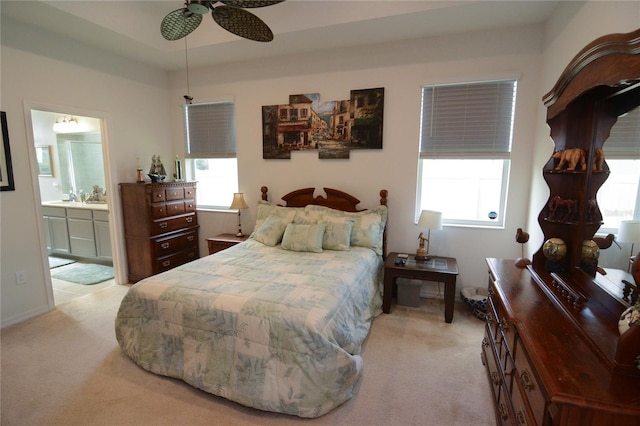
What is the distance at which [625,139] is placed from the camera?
53.0 inches

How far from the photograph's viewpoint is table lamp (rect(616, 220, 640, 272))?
1228 mm

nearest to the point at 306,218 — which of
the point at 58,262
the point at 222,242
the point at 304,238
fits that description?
the point at 304,238

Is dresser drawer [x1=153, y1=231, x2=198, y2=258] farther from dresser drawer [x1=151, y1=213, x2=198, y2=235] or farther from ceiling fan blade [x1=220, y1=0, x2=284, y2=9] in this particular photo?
ceiling fan blade [x1=220, y1=0, x2=284, y2=9]

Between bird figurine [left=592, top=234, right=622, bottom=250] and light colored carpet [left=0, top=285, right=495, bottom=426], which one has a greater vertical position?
bird figurine [left=592, top=234, right=622, bottom=250]

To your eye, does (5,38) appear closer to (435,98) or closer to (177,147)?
(177,147)

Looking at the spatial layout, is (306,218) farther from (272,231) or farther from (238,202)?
(238,202)

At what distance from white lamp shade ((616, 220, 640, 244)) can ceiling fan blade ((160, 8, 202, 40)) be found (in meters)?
2.52

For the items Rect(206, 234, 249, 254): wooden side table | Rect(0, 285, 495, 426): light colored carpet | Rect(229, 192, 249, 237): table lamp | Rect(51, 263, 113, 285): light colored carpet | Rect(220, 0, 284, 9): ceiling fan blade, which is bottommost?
Rect(0, 285, 495, 426): light colored carpet

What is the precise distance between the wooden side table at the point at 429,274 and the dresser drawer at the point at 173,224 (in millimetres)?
2774

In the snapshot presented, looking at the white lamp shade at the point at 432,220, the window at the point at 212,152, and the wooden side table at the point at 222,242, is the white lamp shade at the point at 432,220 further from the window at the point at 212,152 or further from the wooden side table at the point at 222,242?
the window at the point at 212,152

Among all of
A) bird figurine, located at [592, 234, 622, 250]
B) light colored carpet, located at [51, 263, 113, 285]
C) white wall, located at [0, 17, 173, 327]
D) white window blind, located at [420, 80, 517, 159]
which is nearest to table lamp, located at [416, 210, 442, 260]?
white window blind, located at [420, 80, 517, 159]

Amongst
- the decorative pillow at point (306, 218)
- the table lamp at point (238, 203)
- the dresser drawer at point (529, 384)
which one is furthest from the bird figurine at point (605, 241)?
the table lamp at point (238, 203)

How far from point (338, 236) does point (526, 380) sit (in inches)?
80.9

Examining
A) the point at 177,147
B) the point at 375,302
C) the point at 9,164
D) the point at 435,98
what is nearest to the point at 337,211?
the point at 375,302
